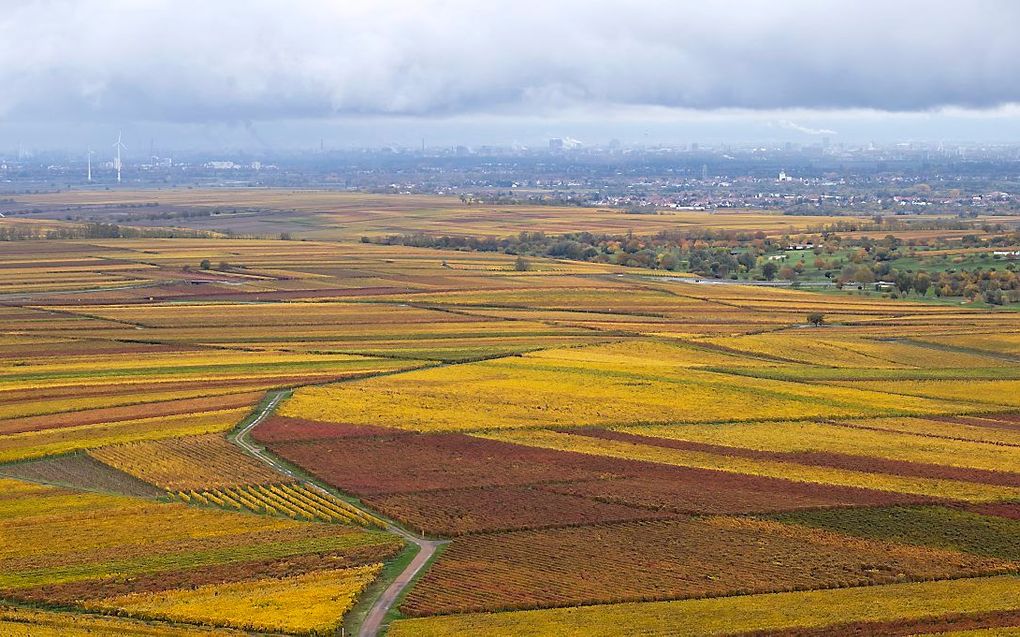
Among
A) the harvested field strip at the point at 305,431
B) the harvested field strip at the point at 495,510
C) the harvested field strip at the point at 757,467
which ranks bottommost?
the harvested field strip at the point at 305,431

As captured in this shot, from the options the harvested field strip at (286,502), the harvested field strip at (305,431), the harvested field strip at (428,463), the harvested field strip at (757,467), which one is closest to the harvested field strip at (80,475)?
the harvested field strip at (286,502)

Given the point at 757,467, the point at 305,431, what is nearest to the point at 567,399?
the point at 305,431

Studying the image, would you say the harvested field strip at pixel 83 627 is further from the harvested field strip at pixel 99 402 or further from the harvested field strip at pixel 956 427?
the harvested field strip at pixel 956 427

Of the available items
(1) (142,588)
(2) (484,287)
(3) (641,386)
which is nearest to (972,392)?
(3) (641,386)

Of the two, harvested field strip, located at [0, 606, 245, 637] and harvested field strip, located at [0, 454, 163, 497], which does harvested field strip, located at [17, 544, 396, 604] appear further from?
harvested field strip, located at [0, 454, 163, 497]

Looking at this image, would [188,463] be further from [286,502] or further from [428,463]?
[428,463]

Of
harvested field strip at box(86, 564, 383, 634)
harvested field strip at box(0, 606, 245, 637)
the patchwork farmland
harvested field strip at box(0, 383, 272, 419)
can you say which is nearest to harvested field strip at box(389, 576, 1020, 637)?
the patchwork farmland
